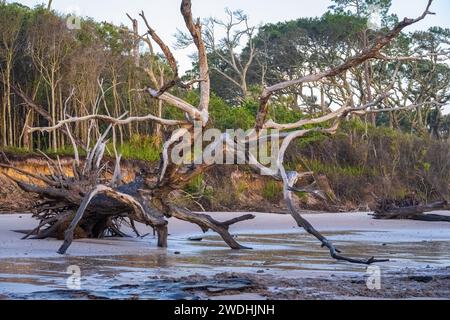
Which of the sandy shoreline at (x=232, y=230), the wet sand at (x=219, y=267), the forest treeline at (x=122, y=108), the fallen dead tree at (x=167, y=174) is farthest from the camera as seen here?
the forest treeline at (x=122, y=108)

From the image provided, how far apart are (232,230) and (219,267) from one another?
7388mm

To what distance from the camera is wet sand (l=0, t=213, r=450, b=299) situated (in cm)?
746

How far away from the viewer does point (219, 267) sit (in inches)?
389

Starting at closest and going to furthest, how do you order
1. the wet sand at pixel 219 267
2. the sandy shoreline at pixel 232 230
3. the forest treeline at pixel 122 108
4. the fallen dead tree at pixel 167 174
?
the wet sand at pixel 219 267, the fallen dead tree at pixel 167 174, the sandy shoreline at pixel 232 230, the forest treeline at pixel 122 108

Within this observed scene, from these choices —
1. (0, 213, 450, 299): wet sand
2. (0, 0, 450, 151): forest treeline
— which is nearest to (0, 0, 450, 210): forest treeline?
(0, 0, 450, 151): forest treeline

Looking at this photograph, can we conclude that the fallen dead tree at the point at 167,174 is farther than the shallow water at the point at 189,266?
Yes

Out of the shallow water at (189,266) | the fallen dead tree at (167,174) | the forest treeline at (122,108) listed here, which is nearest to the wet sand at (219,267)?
the shallow water at (189,266)

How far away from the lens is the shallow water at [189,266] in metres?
7.48

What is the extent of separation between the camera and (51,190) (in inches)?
490

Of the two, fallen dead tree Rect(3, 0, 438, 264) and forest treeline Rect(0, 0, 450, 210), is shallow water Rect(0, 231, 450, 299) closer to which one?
fallen dead tree Rect(3, 0, 438, 264)

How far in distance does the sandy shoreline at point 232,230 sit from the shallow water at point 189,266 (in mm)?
502

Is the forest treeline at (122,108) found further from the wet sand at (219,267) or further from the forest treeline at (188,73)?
the wet sand at (219,267)
